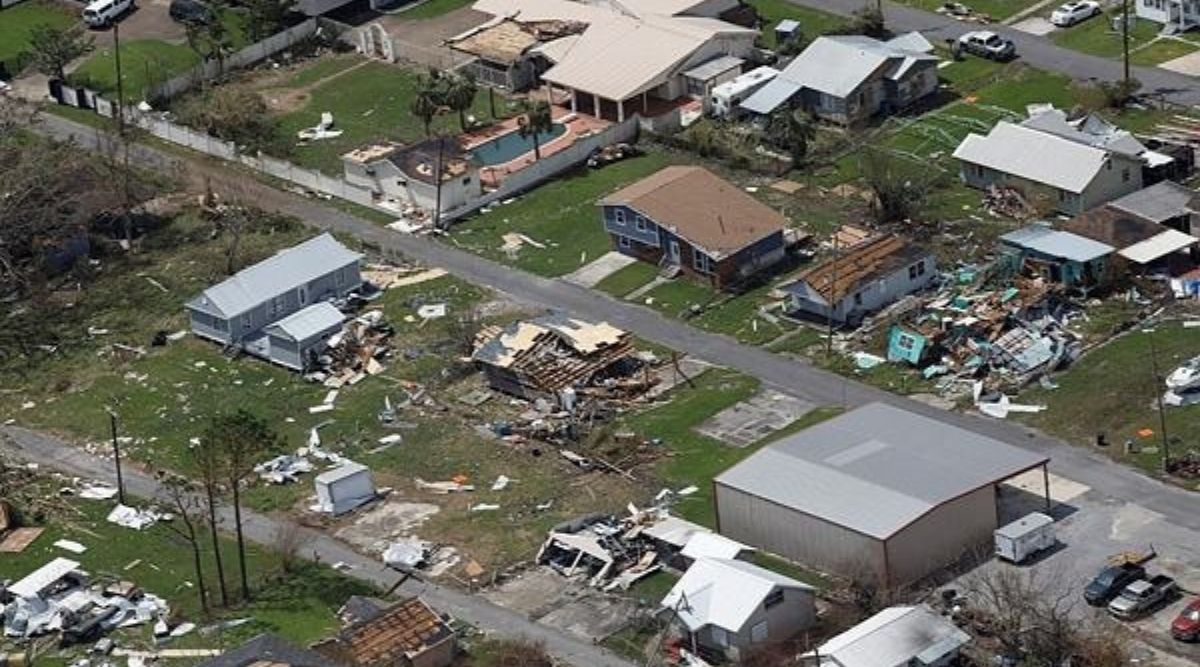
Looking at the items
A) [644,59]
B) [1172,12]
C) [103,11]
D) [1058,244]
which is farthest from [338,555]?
[103,11]

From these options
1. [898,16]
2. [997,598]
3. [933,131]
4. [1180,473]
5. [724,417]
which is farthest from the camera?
[898,16]

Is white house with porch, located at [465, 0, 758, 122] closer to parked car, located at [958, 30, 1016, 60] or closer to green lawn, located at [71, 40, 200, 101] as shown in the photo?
parked car, located at [958, 30, 1016, 60]

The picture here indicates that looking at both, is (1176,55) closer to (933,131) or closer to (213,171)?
(933,131)

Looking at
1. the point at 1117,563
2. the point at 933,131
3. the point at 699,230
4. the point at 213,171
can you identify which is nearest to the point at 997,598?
the point at 1117,563

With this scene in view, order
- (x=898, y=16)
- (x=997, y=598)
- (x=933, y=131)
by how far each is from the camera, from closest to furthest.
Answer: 1. (x=997, y=598)
2. (x=933, y=131)
3. (x=898, y=16)

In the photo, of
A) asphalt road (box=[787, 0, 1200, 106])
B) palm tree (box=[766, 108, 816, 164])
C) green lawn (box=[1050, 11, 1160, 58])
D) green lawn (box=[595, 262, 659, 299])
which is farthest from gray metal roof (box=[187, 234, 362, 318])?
green lawn (box=[1050, 11, 1160, 58])

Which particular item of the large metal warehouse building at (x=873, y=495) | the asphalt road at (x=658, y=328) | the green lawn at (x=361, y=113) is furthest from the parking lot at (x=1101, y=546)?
the green lawn at (x=361, y=113)
